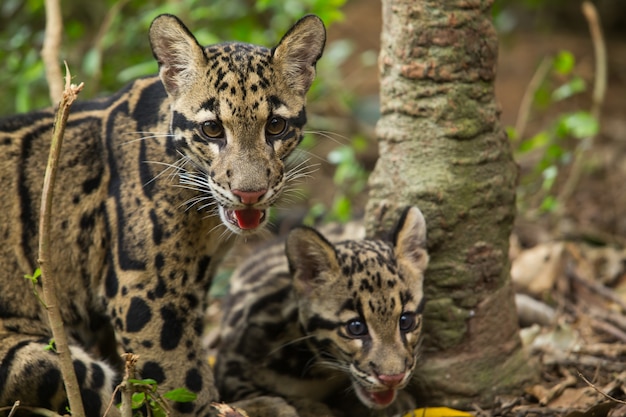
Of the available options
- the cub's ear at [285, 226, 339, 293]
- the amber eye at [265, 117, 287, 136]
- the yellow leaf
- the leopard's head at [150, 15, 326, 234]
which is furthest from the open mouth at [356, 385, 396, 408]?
the amber eye at [265, 117, 287, 136]

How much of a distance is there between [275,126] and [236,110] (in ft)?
0.95

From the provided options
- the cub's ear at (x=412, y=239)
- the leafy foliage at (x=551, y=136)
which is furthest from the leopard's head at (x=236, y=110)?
the leafy foliage at (x=551, y=136)

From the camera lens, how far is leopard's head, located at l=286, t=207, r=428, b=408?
18.0 feet

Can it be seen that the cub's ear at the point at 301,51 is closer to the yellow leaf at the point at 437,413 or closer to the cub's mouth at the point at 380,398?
the cub's mouth at the point at 380,398

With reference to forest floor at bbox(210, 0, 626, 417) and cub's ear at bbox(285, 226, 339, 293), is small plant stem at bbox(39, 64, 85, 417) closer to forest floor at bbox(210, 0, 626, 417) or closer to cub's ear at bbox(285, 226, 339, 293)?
cub's ear at bbox(285, 226, 339, 293)

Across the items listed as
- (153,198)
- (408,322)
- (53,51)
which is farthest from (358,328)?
(53,51)

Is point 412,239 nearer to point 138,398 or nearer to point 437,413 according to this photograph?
point 437,413

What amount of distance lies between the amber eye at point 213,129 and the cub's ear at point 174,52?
0.32 m

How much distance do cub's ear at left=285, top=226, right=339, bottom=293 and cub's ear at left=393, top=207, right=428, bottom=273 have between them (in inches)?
17.9

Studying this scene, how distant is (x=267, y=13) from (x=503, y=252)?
8.39 meters

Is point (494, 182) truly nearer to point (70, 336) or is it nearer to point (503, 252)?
point (503, 252)

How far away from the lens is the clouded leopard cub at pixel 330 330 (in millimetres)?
5520

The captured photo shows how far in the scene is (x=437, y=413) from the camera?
18.7ft

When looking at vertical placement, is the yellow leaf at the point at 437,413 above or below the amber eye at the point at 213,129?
below
